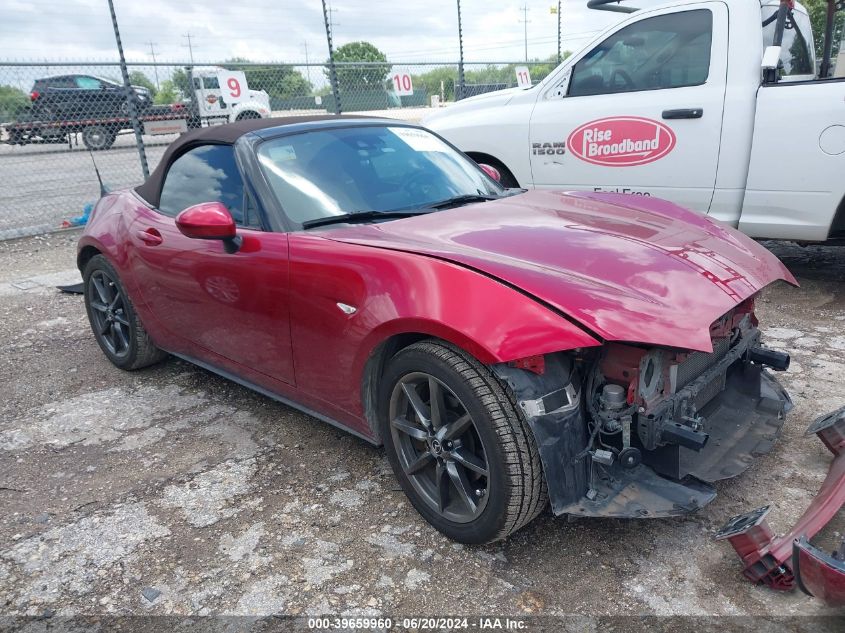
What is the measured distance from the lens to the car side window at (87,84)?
12176 mm

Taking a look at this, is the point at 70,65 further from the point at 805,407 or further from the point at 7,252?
the point at 805,407

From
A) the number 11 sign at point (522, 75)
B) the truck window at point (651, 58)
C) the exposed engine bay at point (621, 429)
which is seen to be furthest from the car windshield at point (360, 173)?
the number 11 sign at point (522, 75)

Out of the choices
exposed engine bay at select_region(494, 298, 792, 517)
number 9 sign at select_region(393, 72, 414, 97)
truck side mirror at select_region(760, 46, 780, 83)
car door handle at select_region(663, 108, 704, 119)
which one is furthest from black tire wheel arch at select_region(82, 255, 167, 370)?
number 9 sign at select_region(393, 72, 414, 97)

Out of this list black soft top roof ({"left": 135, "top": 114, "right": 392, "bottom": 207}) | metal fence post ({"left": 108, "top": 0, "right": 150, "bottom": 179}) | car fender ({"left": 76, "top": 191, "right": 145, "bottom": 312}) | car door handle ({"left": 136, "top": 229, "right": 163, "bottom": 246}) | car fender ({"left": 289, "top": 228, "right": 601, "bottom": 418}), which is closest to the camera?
car fender ({"left": 289, "top": 228, "right": 601, "bottom": 418})

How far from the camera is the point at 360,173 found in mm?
3023

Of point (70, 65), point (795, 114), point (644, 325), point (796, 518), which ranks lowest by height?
point (796, 518)

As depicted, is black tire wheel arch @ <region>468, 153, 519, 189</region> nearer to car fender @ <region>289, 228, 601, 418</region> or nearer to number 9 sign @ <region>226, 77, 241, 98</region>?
car fender @ <region>289, 228, 601, 418</region>

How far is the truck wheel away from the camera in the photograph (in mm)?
11836

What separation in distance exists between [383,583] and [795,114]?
391cm

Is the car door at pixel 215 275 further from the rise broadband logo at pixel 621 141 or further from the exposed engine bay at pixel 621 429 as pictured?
the rise broadband logo at pixel 621 141

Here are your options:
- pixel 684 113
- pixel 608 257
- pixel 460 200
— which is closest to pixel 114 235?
pixel 460 200

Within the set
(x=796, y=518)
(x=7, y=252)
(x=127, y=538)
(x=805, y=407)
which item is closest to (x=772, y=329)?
(x=805, y=407)

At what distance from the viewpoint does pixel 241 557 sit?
2340 millimetres

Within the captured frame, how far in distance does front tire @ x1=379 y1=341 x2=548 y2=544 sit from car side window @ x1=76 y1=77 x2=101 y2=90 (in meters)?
12.1
